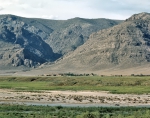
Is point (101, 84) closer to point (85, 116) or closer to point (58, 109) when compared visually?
point (58, 109)

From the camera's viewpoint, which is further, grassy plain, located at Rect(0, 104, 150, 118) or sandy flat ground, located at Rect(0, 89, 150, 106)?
sandy flat ground, located at Rect(0, 89, 150, 106)

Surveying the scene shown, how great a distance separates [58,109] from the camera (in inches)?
2778

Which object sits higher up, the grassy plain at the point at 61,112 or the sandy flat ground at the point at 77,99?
the grassy plain at the point at 61,112

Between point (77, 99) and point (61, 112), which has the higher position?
point (61, 112)

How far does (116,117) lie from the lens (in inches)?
2260

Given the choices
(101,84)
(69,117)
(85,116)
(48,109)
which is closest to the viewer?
(85,116)

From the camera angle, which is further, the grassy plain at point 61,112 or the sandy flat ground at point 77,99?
the sandy flat ground at point 77,99

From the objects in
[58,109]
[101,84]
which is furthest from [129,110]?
[101,84]

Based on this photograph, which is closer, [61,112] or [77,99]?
[61,112]

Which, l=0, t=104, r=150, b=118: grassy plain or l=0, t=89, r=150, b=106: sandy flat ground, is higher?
l=0, t=104, r=150, b=118: grassy plain

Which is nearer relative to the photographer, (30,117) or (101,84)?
(30,117)

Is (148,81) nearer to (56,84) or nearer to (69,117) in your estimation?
(56,84)

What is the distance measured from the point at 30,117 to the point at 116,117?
12.5 meters

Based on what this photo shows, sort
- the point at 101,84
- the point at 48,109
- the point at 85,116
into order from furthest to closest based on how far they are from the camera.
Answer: the point at 101,84 < the point at 48,109 < the point at 85,116
